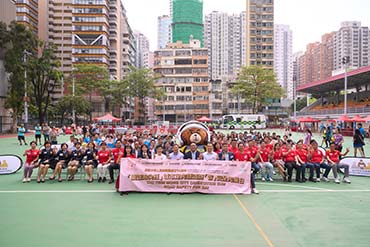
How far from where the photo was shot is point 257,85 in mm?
66312

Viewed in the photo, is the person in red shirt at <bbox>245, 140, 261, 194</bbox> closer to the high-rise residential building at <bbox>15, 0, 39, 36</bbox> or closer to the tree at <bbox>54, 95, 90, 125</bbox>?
the tree at <bbox>54, 95, 90, 125</bbox>

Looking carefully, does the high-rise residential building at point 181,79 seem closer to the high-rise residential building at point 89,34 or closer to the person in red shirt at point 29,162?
the high-rise residential building at point 89,34

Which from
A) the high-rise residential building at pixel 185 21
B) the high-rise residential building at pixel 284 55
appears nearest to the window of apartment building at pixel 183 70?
the high-rise residential building at pixel 185 21

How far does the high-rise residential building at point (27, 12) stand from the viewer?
76.5 metres

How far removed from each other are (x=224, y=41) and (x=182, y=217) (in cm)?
14914

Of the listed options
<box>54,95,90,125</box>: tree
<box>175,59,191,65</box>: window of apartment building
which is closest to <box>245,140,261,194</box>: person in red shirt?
<box>54,95,90,125</box>: tree

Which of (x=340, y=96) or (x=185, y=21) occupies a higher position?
(x=185, y=21)

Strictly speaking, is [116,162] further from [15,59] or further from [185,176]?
[15,59]

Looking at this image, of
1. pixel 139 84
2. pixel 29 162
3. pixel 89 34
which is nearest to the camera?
pixel 29 162

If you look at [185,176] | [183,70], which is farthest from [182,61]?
[185,176]

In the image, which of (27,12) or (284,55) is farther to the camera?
(284,55)

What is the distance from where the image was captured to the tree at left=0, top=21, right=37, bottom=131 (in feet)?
127

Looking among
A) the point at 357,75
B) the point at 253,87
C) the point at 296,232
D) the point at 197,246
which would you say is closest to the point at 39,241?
the point at 197,246

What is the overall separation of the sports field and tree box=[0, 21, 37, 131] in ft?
108
